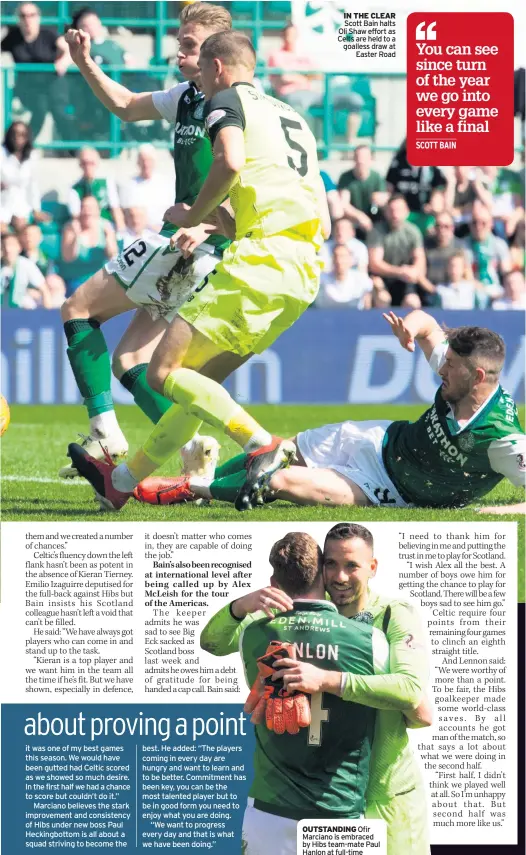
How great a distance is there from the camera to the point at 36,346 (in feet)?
38.1

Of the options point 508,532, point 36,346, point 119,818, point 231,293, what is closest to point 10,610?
point 119,818

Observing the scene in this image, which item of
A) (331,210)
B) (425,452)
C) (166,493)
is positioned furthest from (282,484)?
(331,210)

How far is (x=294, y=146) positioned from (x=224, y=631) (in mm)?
2326

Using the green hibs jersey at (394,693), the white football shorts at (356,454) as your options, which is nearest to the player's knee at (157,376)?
the white football shorts at (356,454)

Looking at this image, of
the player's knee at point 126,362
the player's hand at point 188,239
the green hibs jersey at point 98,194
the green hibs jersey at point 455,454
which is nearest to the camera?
the player's hand at point 188,239

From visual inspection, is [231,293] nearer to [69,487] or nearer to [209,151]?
[209,151]

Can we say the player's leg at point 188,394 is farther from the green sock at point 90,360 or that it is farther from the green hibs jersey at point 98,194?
the green hibs jersey at point 98,194

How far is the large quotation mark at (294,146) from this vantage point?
→ 5.90 m

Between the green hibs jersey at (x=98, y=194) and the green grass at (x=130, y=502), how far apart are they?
2211 millimetres

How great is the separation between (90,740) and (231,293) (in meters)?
2.03

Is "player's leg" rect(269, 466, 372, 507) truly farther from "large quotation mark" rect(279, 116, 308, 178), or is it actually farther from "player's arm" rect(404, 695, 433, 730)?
"player's arm" rect(404, 695, 433, 730)

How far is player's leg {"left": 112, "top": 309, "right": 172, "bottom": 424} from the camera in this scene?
6895mm

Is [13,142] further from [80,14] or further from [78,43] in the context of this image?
[78,43]

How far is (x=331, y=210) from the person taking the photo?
1279 cm
